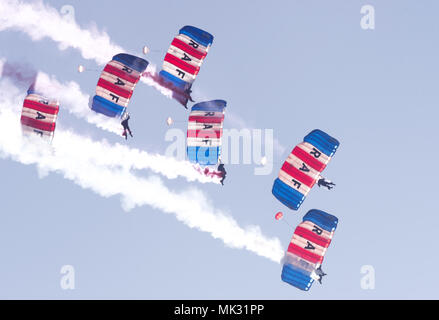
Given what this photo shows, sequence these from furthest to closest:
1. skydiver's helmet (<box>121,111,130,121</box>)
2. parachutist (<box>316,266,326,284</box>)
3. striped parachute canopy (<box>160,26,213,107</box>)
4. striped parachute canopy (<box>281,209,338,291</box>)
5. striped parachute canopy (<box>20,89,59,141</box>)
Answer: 1. striped parachute canopy (<box>160,26,213,107</box>)
2. skydiver's helmet (<box>121,111,130,121</box>)
3. striped parachute canopy (<box>20,89,59,141</box>)
4. parachutist (<box>316,266,326,284</box>)
5. striped parachute canopy (<box>281,209,338,291</box>)

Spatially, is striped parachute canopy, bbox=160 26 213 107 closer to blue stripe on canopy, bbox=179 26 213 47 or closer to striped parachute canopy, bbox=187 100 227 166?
blue stripe on canopy, bbox=179 26 213 47

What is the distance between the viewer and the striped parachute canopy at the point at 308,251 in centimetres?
5281

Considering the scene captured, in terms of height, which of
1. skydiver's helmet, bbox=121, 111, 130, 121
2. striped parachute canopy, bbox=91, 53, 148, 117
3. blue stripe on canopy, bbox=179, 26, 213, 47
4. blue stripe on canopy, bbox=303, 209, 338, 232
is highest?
blue stripe on canopy, bbox=179, 26, 213, 47

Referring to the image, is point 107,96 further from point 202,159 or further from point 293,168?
point 293,168

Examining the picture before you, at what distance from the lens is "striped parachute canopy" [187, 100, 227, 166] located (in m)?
53.4

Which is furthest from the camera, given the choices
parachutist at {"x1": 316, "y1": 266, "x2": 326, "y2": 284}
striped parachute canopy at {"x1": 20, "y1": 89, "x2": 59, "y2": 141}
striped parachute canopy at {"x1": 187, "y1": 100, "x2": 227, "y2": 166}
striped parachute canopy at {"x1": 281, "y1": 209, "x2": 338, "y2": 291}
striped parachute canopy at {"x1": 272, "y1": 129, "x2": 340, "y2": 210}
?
striped parachute canopy at {"x1": 187, "y1": 100, "x2": 227, "y2": 166}

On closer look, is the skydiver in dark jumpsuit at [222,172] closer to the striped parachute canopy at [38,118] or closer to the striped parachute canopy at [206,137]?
the striped parachute canopy at [206,137]

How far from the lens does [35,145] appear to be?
54469 mm

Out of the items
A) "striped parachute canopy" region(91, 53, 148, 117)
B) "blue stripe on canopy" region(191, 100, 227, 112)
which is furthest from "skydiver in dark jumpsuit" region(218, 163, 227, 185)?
"striped parachute canopy" region(91, 53, 148, 117)

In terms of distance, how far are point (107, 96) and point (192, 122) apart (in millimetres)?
5355

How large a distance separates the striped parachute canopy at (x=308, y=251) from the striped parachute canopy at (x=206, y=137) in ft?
22.2

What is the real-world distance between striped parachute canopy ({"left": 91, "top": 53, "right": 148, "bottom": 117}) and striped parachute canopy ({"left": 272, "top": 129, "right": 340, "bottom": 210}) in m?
10.5
